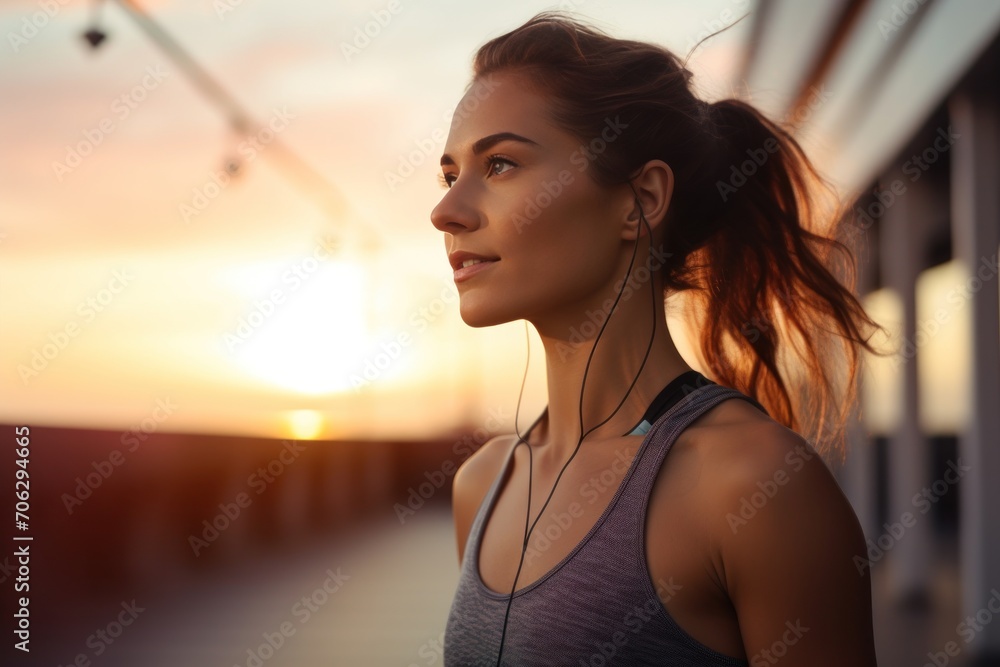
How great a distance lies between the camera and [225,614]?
5746 millimetres

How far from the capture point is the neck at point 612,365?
1.54 m

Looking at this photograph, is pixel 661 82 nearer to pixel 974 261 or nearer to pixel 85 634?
pixel 974 261

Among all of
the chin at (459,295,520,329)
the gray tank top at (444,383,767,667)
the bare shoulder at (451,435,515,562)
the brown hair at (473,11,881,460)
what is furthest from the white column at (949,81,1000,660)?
the chin at (459,295,520,329)

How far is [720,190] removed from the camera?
5.43 feet

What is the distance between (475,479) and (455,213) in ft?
2.18

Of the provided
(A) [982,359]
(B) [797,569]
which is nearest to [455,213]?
(B) [797,569]

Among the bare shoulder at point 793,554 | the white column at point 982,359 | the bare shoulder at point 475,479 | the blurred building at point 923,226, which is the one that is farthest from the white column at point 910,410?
the bare shoulder at point 793,554

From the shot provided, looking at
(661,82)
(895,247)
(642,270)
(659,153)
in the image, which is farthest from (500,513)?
(895,247)

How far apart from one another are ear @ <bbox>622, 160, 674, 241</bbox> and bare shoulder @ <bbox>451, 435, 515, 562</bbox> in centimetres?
57

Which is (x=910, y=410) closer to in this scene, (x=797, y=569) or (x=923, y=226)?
(x=923, y=226)

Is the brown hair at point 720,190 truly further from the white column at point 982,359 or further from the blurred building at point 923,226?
the white column at point 982,359

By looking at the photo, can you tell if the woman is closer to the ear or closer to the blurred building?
the ear

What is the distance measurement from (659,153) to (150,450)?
4.57 meters

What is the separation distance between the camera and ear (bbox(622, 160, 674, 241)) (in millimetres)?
1562
